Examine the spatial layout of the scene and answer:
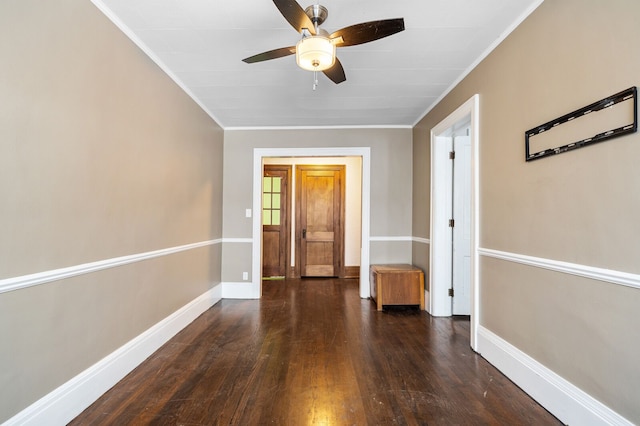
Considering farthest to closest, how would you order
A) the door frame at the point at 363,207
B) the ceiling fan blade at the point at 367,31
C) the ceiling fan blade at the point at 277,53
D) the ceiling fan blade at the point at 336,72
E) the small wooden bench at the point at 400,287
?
the door frame at the point at 363,207, the small wooden bench at the point at 400,287, the ceiling fan blade at the point at 336,72, the ceiling fan blade at the point at 277,53, the ceiling fan blade at the point at 367,31

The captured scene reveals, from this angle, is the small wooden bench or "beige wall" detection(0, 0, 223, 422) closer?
"beige wall" detection(0, 0, 223, 422)

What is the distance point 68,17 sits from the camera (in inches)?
63.3

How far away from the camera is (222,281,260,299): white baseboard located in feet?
13.7

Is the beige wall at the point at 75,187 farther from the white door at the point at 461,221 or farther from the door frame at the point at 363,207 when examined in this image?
the white door at the point at 461,221

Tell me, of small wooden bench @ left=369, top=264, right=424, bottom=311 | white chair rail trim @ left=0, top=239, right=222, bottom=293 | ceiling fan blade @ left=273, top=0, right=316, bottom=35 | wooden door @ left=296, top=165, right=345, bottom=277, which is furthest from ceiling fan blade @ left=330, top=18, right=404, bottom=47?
wooden door @ left=296, top=165, right=345, bottom=277

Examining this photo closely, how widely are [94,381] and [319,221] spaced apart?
423 cm

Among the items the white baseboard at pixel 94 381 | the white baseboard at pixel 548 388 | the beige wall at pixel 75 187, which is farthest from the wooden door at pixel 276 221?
the white baseboard at pixel 548 388

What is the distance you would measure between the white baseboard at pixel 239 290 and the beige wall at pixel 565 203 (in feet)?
9.39

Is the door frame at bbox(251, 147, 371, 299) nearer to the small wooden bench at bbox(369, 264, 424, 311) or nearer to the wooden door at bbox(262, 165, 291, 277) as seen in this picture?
the small wooden bench at bbox(369, 264, 424, 311)

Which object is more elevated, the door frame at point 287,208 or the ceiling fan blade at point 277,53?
the ceiling fan blade at point 277,53

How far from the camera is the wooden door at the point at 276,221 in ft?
18.6

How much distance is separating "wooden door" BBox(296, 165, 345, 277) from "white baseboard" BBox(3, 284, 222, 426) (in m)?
3.06

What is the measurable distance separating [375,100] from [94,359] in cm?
329

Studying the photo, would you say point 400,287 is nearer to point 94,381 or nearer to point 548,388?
point 548,388
